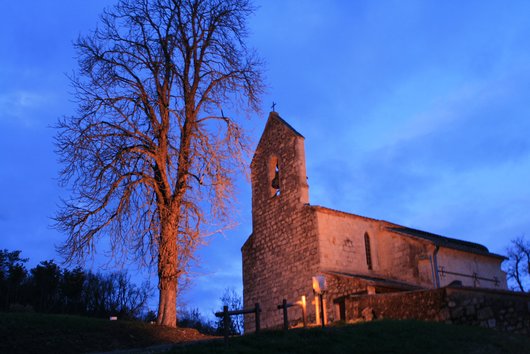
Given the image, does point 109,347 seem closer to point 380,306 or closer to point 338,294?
point 380,306

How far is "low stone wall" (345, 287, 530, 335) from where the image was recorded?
762 inches

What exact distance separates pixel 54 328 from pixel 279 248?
15.4 m

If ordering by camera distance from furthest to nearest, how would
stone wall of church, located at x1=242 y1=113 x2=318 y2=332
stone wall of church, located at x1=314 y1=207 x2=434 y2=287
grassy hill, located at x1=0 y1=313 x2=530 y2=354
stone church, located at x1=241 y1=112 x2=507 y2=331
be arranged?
stone wall of church, located at x1=242 y1=113 x2=318 y2=332
stone wall of church, located at x1=314 y1=207 x2=434 y2=287
stone church, located at x1=241 y1=112 x2=507 y2=331
grassy hill, located at x1=0 y1=313 x2=530 y2=354

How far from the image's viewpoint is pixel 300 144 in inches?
1198

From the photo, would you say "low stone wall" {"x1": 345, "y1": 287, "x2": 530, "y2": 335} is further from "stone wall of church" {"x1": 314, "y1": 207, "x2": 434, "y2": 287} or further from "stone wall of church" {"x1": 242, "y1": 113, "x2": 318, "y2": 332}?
"stone wall of church" {"x1": 242, "y1": 113, "x2": 318, "y2": 332}

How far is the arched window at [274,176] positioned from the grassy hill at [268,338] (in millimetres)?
13792

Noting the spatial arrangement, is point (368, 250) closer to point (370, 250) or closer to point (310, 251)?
point (370, 250)

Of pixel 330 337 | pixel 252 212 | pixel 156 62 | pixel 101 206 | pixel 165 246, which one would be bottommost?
pixel 330 337

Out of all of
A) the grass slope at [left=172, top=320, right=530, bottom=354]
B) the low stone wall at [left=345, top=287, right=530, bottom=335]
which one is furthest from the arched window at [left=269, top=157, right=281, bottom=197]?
the grass slope at [left=172, top=320, right=530, bottom=354]

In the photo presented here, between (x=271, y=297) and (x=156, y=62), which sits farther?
(x=271, y=297)

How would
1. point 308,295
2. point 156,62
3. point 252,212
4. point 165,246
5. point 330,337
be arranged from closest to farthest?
point 330,337, point 165,246, point 156,62, point 308,295, point 252,212

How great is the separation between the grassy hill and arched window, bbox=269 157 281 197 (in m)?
13.8

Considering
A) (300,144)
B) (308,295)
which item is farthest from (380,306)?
(300,144)

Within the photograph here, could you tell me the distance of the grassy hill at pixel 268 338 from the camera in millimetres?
14719
